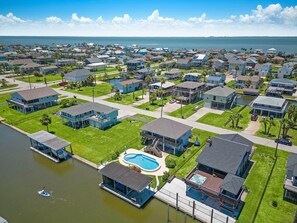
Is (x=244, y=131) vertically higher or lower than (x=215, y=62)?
lower

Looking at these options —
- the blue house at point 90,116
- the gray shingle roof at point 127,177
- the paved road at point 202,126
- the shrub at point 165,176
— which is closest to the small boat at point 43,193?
the gray shingle roof at point 127,177

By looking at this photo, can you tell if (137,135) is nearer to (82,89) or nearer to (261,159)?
(261,159)

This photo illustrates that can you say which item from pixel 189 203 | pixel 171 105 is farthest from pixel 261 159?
pixel 171 105

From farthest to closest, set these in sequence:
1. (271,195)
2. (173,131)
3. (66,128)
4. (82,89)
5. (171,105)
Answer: (82,89)
(171,105)
(66,128)
(173,131)
(271,195)

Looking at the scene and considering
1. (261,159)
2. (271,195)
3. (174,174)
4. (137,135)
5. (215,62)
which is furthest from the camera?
(215,62)

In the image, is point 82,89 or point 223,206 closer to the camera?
point 223,206

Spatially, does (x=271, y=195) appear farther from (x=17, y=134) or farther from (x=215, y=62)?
(x=215, y=62)

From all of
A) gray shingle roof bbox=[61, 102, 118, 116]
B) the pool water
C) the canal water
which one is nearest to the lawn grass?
the pool water
